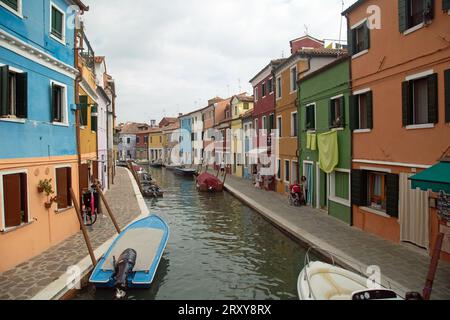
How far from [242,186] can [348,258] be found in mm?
19232

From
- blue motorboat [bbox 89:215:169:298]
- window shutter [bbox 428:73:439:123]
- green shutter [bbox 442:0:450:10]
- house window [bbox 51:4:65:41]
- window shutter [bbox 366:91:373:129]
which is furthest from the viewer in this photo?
window shutter [bbox 366:91:373:129]

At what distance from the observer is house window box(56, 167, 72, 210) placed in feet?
40.1

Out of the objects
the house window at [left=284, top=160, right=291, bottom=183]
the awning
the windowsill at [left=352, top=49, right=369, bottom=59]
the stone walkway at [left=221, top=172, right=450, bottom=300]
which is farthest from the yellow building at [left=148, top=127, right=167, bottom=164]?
the awning

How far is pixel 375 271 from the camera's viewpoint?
29.4 ft

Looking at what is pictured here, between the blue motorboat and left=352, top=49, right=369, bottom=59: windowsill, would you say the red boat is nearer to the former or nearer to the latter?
left=352, top=49, right=369, bottom=59: windowsill

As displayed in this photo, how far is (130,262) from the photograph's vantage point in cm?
908

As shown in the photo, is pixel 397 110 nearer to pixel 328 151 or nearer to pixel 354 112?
pixel 354 112

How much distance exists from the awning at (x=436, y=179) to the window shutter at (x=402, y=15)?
4.43 meters

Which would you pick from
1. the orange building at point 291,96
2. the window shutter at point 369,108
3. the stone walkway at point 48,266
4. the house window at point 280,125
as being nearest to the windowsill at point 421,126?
the window shutter at point 369,108

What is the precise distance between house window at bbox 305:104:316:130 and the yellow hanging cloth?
5.76 ft

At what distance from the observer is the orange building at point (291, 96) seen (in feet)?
65.4

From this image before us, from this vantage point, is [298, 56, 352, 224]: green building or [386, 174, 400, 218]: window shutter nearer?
[386, 174, 400, 218]: window shutter

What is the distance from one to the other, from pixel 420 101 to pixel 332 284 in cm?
647

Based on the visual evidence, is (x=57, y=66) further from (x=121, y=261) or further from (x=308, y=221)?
(x=308, y=221)
